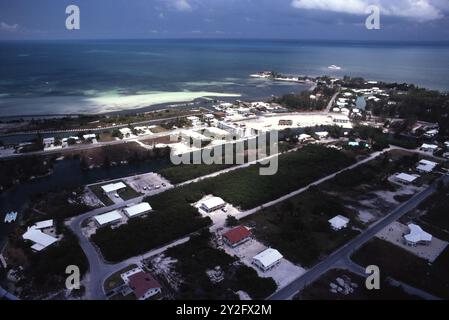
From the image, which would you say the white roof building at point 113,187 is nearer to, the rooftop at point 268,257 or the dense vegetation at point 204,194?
the dense vegetation at point 204,194

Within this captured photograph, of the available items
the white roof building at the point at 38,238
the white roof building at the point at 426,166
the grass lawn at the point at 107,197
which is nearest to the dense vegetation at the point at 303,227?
the grass lawn at the point at 107,197

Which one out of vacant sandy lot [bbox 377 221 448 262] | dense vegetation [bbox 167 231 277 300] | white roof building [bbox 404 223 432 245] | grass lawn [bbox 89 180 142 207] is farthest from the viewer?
grass lawn [bbox 89 180 142 207]

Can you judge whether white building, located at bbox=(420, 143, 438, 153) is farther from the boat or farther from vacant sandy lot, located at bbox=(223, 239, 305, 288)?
the boat

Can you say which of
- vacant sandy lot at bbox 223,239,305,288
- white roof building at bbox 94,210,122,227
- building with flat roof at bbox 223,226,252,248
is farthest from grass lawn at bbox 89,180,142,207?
vacant sandy lot at bbox 223,239,305,288

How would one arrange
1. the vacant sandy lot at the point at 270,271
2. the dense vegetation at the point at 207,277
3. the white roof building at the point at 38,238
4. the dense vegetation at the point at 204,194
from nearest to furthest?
the dense vegetation at the point at 207,277 → the vacant sandy lot at the point at 270,271 → the white roof building at the point at 38,238 → the dense vegetation at the point at 204,194

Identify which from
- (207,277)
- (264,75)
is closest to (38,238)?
(207,277)

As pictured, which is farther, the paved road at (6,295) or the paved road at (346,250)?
the paved road at (346,250)
